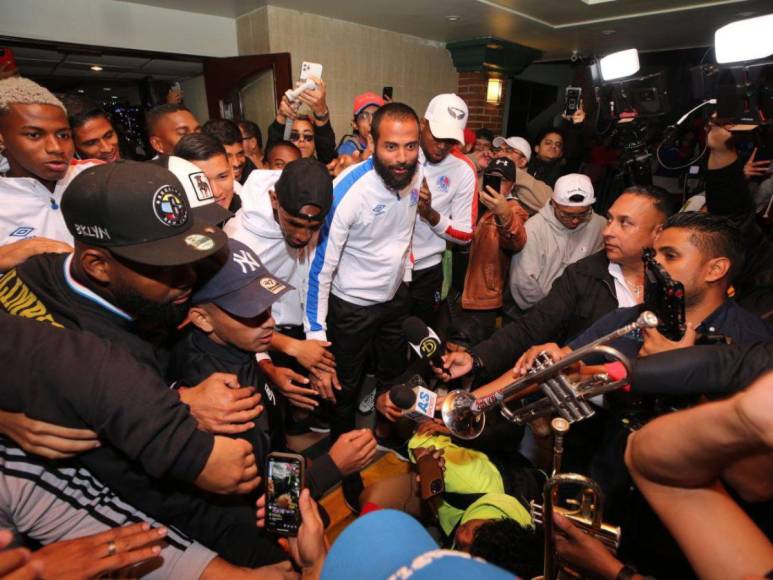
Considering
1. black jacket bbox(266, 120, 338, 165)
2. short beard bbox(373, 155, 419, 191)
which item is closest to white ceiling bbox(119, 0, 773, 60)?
black jacket bbox(266, 120, 338, 165)

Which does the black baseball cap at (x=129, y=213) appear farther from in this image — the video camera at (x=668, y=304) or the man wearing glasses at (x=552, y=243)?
the man wearing glasses at (x=552, y=243)

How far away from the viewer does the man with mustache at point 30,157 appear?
2008 millimetres

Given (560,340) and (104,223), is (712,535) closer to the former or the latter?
(104,223)

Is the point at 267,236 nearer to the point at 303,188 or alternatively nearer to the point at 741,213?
the point at 303,188

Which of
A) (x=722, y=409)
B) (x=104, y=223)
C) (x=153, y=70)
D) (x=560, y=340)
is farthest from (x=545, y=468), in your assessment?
(x=153, y=70)

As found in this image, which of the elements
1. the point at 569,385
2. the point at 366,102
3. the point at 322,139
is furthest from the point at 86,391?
the point at 366,102

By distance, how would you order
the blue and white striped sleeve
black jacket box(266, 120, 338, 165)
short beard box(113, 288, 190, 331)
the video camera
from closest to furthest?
1. short beard box(113, 288, 190, 331)
2. the video camera
3. the blue and white striped sleeve
4. black jacket box(266, 120, 338, 165)

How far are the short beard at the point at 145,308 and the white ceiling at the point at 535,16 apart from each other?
5230 mm

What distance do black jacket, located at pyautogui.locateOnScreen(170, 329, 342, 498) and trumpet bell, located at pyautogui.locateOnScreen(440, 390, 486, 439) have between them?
48 centimetres

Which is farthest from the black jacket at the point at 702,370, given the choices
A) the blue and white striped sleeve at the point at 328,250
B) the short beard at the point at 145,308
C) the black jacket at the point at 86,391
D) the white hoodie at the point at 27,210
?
the white hoodie at the point at 27,210

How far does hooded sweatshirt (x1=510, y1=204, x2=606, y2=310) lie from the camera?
3.10m

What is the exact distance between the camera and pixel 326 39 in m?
5.93

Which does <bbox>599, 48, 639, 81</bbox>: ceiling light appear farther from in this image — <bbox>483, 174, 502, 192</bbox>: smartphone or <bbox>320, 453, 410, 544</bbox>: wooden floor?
<bbox>320, 453, 410, 544</bbox>: wooden floor

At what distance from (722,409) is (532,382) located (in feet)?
2.06
